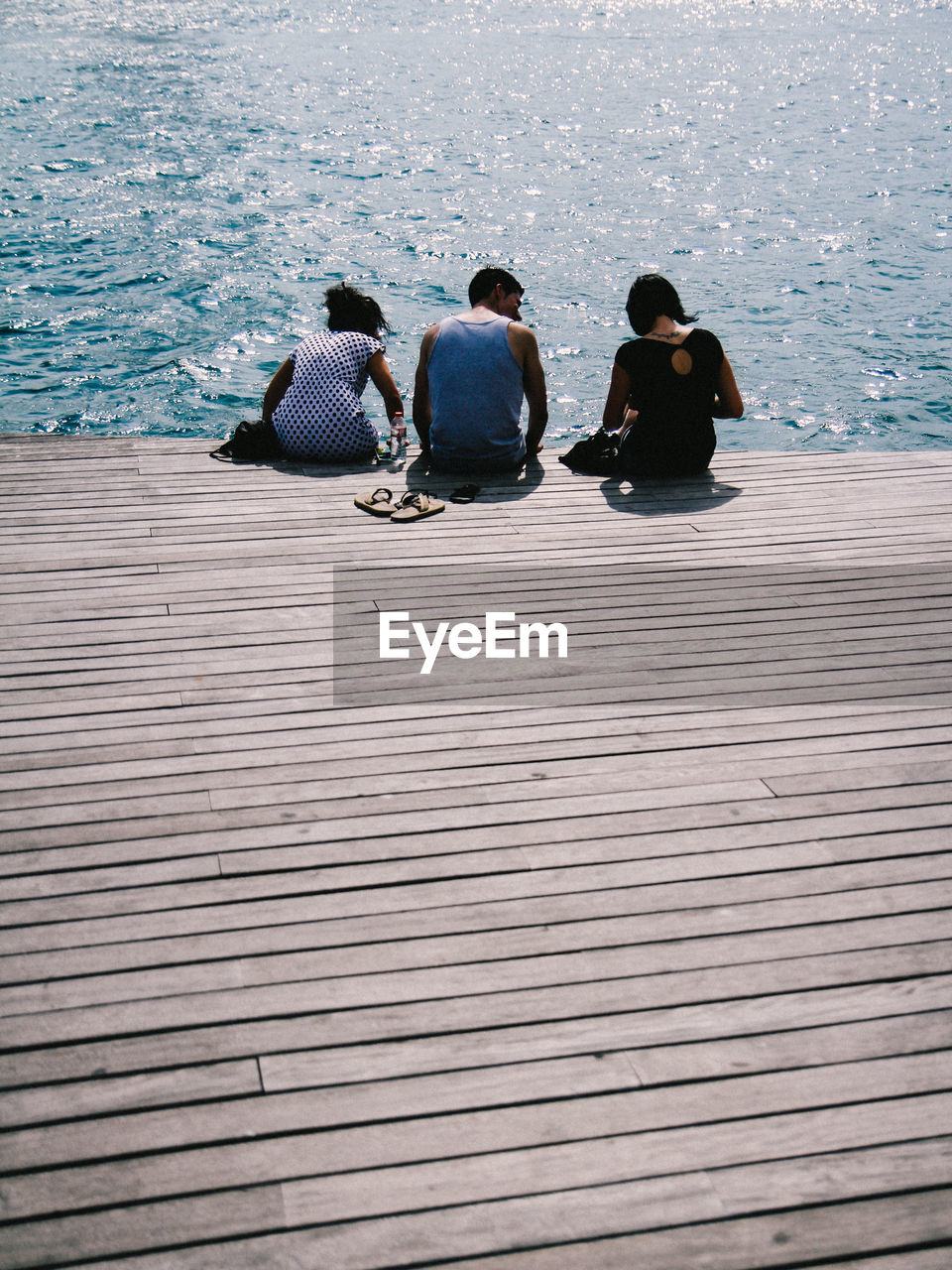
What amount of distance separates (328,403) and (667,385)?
1630 mm

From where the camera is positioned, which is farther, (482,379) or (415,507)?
(482,379)

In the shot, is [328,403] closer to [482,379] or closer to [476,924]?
[482,379]

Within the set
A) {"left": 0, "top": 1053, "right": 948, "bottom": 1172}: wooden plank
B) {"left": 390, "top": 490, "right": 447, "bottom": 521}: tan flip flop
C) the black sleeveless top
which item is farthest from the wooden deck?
the black sleeveless top

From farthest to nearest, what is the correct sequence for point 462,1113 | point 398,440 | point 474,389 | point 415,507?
point 398,440 → point 474,389 → point 415,507 → point 462,1113

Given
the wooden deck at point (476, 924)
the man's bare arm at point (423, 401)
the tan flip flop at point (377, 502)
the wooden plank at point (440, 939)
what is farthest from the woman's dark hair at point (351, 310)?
the wooden plank at point (440, 939)

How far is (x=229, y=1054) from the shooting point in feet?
7.04

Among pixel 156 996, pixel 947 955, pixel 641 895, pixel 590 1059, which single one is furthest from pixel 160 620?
pixel 947 955

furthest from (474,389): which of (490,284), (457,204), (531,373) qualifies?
(457,204)

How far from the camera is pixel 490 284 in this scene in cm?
544

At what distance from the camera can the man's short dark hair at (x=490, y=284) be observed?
543cm

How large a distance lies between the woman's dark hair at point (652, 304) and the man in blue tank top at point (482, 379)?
1.64ft

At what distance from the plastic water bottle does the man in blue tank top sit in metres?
0.23

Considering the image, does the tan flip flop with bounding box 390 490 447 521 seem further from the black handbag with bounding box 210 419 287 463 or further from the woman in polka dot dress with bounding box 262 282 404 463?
the black handbag with bounding box 210 419 287 463

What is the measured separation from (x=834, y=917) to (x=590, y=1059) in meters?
0.71
